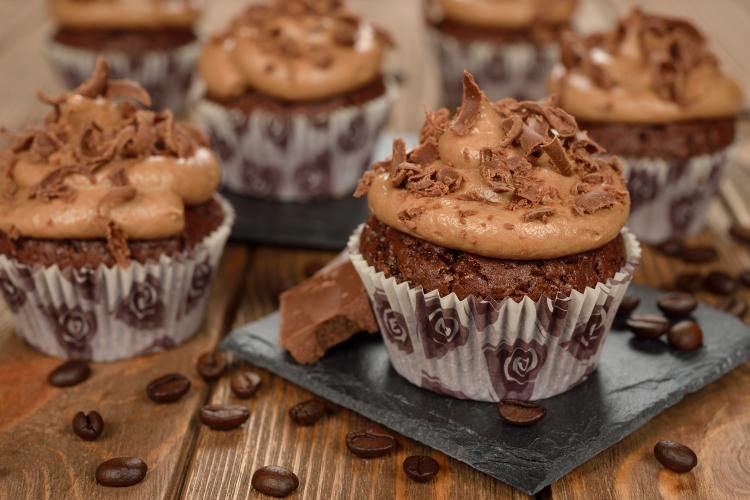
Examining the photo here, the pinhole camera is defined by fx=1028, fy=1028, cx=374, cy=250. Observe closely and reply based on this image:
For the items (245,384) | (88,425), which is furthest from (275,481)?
(88,425)

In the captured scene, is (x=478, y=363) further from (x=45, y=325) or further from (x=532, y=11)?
(x=532, y=11)

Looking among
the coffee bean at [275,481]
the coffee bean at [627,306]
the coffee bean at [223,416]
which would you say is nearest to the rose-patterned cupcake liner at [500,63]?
the coffee bean at [627,306]

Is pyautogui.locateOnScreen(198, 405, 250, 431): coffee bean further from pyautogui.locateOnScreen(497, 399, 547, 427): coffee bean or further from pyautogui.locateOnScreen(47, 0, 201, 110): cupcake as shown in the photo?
pyautogui.locateOnScreen(47, 0, 201, 110): cupcake

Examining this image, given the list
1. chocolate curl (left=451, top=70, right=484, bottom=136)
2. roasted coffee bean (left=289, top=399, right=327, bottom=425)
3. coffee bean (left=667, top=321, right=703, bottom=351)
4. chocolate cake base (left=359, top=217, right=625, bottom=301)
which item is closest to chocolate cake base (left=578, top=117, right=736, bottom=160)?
coffee bean (left=667, top=321, right=703, bottom=351)

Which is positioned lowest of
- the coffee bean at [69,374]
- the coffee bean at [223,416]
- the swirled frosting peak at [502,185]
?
the coffee bean at [69,374]

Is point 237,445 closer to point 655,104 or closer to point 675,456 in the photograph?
point 675,456

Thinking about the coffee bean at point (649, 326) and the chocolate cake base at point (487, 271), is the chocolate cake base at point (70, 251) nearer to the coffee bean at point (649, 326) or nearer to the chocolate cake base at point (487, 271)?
the chocolate cake base at point (487, 271)

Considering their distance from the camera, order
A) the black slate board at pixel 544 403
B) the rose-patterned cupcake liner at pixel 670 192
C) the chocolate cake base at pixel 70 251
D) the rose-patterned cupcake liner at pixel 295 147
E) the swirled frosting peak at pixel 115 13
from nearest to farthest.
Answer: the black slate board at pixel 544 403 → the chocolate cake base at pixel 70 251 → the rose-patterned cupcake liner at pixel 670 192 → the rose-patterned cupcake liner at pixel 295 147 → the swirled frosting peak at pixel 115 13
